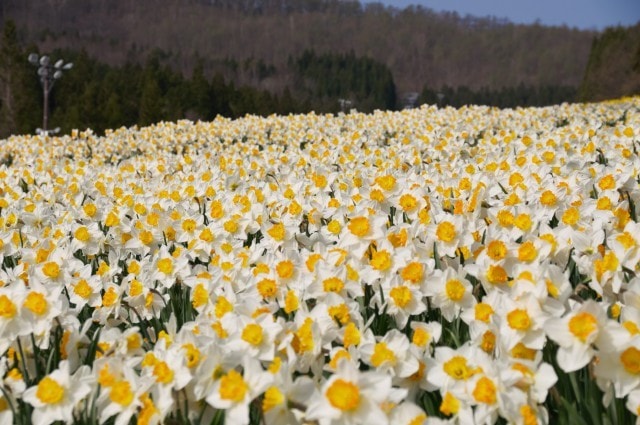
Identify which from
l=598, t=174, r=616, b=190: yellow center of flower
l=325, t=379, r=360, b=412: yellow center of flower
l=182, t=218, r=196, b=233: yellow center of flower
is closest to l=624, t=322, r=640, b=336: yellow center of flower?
l=325, t=379, r=360, b=412: yellow center of flower

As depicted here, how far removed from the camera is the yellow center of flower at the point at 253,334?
5.75 ft

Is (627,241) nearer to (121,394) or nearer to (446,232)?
(446,232)

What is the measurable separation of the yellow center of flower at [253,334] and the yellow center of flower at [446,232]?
40.9 inches

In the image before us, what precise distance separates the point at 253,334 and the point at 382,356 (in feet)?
1.20

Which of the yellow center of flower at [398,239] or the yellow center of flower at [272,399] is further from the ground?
the yellow center of flower at [398,239]

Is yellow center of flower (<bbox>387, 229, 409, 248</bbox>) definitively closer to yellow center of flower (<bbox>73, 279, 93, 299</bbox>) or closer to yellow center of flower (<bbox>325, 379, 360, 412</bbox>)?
yellow center of flower (<bbox>325, 379, 360, 412</bbox>)

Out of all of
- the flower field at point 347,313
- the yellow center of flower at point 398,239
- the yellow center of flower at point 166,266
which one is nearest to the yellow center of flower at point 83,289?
the flower field at point 347,313

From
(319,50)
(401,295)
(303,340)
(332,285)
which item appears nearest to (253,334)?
(303,340)

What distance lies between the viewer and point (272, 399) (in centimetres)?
153

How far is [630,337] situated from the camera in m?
1.53

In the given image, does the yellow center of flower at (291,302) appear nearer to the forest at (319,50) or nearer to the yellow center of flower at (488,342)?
the yellow center of flower at (488,342)

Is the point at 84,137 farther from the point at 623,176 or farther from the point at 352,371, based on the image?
the point at 352,371

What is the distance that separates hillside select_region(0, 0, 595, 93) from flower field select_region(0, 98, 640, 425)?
4668 inches

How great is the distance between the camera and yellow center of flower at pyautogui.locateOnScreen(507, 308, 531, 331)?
1.67 metres
